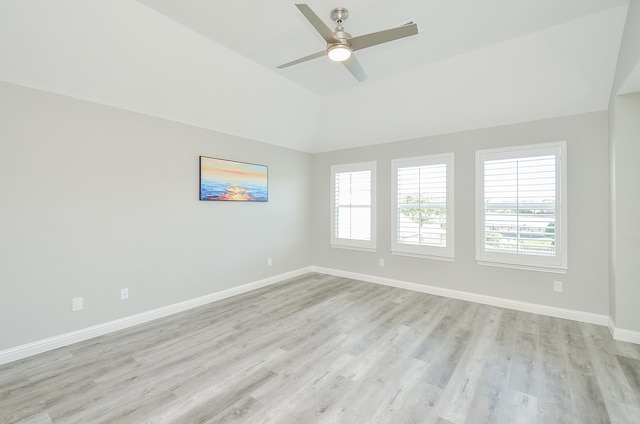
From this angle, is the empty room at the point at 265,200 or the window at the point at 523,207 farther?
the window at the point at 523,207

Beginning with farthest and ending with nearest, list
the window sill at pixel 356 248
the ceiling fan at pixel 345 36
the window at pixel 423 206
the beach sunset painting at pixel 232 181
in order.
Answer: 1. the window sill at pixel 356 248
2. the window at pixel 423 206
3. the beach sunset painting at pixel 232 181
4. the ceiling fan at pixel 345 36

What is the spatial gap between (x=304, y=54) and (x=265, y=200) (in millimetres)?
2439

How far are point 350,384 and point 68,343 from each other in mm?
2874

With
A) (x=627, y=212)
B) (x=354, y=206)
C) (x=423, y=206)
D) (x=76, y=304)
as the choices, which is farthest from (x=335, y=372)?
(x=354, y=206)

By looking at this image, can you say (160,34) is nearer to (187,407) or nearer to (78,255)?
(78,255)

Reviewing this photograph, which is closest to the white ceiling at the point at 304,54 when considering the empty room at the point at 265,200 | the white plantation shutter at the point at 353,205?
the empty room at the point at 265,200

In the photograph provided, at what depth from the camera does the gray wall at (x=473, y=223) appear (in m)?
3.34

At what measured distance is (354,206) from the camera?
5410 millimetres

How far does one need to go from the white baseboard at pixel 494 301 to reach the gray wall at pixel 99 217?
→ 2.38 meters

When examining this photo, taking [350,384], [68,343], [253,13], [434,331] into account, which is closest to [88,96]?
[253,13]

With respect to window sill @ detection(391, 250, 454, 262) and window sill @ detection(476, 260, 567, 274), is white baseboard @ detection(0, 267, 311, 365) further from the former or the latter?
window sill @ detection(476, 260, 567, 274)

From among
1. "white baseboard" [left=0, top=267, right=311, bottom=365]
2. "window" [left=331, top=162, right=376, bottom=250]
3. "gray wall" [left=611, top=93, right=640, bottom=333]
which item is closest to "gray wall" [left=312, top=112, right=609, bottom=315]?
"window" [left=331, top=162, right=376, bottom=250]

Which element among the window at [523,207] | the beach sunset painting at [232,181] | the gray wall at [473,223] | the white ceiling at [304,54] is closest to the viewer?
the white ceiling at [304,54]

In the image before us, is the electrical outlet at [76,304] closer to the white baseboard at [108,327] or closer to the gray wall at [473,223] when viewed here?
the white baseboard at [108,327]
